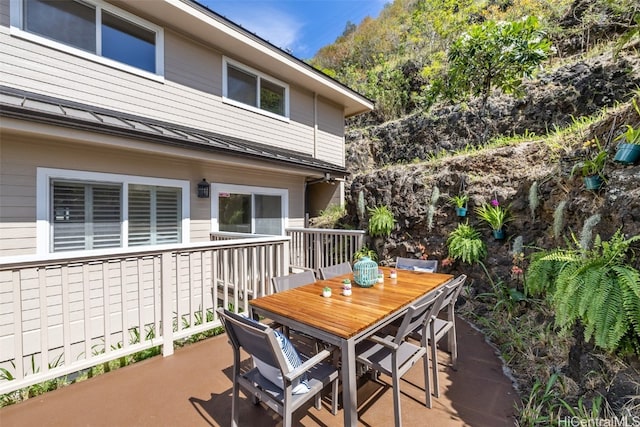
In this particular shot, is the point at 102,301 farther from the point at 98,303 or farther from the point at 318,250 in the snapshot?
the point at 318,250

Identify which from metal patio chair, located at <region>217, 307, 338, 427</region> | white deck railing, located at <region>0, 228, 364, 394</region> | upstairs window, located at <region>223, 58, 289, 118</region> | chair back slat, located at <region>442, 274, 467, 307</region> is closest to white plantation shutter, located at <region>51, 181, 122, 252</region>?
white deck railing, located at <region>0, 228, 364, 394</region>

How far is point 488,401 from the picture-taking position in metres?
2.48

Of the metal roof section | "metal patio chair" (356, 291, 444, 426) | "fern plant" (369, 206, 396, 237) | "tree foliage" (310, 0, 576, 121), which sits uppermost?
"tree foliage" (310, 0, 576, 121)

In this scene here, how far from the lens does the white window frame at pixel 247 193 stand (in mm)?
5848

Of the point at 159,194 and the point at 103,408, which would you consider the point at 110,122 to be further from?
the point at 103,408

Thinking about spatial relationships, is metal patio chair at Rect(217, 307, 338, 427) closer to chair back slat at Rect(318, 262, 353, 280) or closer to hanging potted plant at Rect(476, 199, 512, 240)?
Result: chair back slat at Rect(318, 262, 353, 280)

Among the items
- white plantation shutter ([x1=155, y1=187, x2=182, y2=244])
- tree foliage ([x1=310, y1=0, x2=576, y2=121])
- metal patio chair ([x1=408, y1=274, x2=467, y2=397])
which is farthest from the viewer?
tree foliage ([x1=310, y1=0, x2=576, y2=121])

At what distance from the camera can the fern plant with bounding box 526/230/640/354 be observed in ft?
6.48

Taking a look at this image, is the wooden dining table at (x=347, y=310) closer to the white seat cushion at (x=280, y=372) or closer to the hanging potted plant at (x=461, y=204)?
the white seat cushion at (x=280, y=372)

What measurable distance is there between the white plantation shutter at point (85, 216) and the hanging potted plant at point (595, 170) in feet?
21.5

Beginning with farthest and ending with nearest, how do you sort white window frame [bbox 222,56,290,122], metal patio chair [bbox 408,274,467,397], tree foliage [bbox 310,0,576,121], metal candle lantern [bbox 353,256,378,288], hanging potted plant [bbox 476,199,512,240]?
tree foliage [bbox 310,0,576,121] < white window frame [bbox 222,56,290,122] < hanging potted plant [bbox 476,199,512,240] < metal candle lantern [bbox 353,256,378,288] < metal patio chair [bbox 408,274,467,397]

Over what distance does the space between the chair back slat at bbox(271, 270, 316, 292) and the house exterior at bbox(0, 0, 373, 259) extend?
157 centimetres

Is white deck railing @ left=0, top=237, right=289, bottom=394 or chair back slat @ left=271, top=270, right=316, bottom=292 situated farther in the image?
chair back slat @ left=271, top=270, right=316, bottom=292

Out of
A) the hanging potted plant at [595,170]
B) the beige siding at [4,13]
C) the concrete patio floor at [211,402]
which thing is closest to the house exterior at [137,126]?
the beige siding at [4,13]
